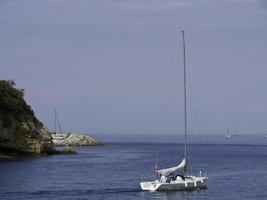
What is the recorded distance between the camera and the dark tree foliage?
117800 mm

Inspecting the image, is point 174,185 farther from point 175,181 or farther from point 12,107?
point 12,107

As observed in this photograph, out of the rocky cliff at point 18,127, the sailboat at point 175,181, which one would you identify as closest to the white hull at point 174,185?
the sailboat at point 175,181

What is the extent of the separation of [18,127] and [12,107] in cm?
413

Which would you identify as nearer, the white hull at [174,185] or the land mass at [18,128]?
the white hull at [174,185]

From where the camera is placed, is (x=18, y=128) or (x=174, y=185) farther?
(x=18, y=128)

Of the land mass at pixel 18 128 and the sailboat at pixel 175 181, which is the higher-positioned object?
Answer: the land mass at pixel 18 128

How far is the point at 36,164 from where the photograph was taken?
103 m

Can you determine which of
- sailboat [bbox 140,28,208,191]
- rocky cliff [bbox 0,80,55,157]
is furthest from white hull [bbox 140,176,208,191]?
rocky cliff [bbox 0,80,55,157]

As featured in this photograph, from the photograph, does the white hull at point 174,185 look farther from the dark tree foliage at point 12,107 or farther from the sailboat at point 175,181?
the dark tree foliage at point 12,107

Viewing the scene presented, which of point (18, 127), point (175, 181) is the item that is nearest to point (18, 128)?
point (18, 127)

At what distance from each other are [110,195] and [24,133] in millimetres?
60792

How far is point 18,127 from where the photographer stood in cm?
11888

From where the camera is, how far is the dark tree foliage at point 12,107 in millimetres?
117800

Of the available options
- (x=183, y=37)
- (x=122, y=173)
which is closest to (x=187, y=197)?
(x=183, y=37)
